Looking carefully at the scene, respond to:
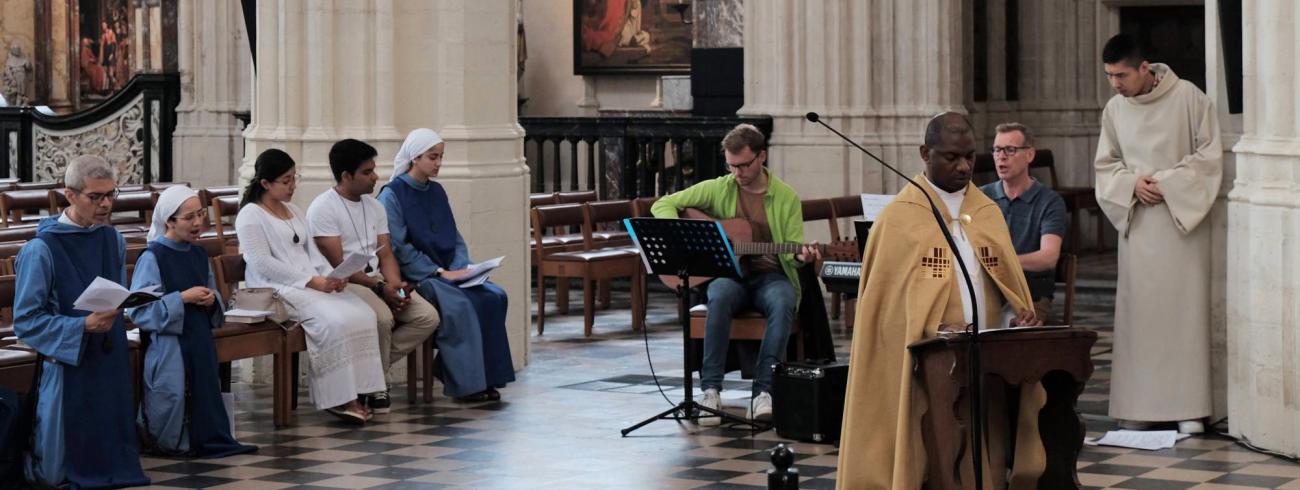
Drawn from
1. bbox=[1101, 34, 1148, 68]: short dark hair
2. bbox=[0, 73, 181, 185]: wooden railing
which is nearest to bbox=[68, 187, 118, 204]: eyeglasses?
bbox=[1101, 34, 1148, 68]: short dark hair

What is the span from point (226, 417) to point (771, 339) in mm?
2385

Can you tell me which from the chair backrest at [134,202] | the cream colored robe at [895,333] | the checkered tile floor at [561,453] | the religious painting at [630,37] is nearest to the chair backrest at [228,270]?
the checkered tile floor at [561,453]

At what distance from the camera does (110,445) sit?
303 inches

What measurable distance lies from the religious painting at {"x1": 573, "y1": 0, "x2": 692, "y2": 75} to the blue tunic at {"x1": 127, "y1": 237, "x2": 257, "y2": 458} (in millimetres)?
14889

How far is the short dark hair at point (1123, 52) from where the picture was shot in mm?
8453

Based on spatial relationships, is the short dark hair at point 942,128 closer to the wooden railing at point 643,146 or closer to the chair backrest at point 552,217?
the chair backrest at point 552,217

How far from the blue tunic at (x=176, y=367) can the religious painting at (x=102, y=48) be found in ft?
61.9

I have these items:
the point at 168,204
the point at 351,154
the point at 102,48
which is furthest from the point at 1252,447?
the point at 102,48

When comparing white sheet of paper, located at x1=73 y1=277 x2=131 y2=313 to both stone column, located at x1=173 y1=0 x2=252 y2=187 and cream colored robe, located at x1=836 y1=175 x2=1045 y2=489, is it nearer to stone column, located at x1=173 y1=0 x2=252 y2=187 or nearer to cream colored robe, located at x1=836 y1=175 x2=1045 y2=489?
cream colored robe, located at x1=836 y1=175 x2=1045 y2=489

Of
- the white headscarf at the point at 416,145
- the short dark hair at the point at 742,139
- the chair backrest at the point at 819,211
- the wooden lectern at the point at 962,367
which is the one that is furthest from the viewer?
the chair backrest at the point at 819,211

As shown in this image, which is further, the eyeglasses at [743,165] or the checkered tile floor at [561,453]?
the eyeglasses at [743,165]

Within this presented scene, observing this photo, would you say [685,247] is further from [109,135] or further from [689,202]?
[109,135]

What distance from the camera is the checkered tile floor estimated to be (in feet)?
25.3

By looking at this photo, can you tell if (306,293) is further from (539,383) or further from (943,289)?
(943,289)
